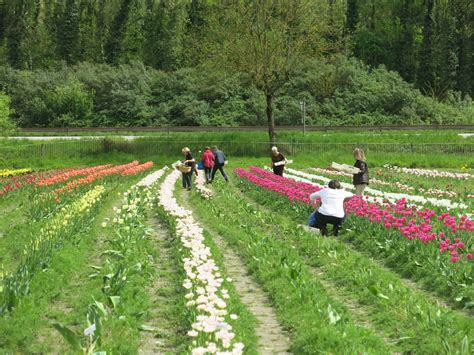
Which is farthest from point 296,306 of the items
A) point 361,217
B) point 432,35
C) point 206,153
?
point 432,35

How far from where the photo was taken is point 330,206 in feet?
38.9

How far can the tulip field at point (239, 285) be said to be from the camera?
241 inches

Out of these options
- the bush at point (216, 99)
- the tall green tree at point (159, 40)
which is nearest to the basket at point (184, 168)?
the bush at point (216, 99)

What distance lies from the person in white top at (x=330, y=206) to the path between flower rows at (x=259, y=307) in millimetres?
1882

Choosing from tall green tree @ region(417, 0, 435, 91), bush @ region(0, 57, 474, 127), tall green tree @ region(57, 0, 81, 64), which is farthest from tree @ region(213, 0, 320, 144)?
tall green tree @ region(57, 0, 81, 64)

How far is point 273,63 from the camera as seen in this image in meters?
37.2

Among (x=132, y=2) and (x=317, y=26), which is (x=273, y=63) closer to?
(x=317, y=26)

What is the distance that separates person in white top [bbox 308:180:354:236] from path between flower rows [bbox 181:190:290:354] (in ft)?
6.18

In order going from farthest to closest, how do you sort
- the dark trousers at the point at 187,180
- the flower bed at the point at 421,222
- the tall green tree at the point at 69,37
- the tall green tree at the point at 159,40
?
the tall green tree at the point at 69,37 < the tall green tree at the point at 159,40 < the dark trousers at the point at 187,180 < the flower bed at the point at 421,222

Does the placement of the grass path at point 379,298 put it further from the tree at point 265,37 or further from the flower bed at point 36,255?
the tree at point 265,37

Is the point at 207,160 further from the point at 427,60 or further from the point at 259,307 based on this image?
the point at 427,60

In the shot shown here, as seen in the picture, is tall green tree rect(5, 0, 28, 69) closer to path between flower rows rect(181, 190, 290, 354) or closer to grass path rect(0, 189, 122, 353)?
grass path rect(0, 189, 122, 353)

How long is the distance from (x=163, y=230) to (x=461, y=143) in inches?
1020

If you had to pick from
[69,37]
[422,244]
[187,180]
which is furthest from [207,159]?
[69,37]
